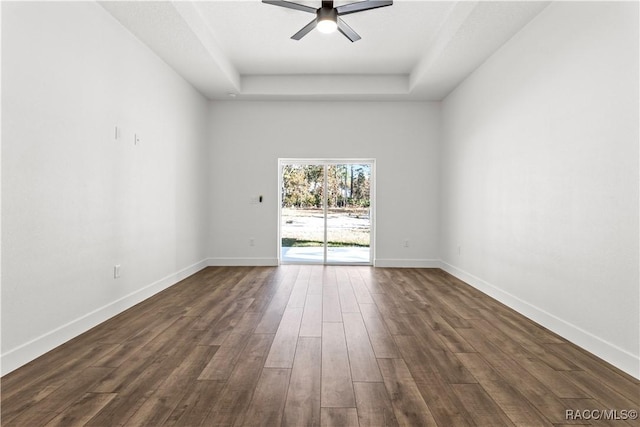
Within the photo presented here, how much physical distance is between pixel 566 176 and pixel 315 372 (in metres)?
2.48

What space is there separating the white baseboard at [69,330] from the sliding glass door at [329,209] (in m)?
2.52

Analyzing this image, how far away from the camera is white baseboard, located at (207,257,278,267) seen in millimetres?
6000

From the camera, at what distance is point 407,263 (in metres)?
5.99

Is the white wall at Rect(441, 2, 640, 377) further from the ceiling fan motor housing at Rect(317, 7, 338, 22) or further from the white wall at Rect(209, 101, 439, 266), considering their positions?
the ceiling fan motor housing at Rect(317, 7, 338, 22)

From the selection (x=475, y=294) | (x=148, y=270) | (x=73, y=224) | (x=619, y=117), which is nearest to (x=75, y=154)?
(x=73, y=224)

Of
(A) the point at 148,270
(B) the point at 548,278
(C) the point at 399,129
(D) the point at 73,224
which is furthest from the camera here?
(C) the point at 399,129

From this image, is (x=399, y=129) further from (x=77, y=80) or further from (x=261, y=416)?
(x=261, y=416)

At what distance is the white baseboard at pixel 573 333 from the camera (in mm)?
2182

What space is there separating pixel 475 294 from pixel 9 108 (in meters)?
4.52

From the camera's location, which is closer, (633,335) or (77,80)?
(633,335)

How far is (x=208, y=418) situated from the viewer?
1.64m

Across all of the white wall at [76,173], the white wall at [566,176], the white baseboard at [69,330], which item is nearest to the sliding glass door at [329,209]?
the white wall at [566,176]

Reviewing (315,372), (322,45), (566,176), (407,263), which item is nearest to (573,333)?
(566,176)

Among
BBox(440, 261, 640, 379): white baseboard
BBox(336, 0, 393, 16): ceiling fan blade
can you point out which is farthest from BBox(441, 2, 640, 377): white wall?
BBox(336, 0, 393, 16): ceiling fan blade
